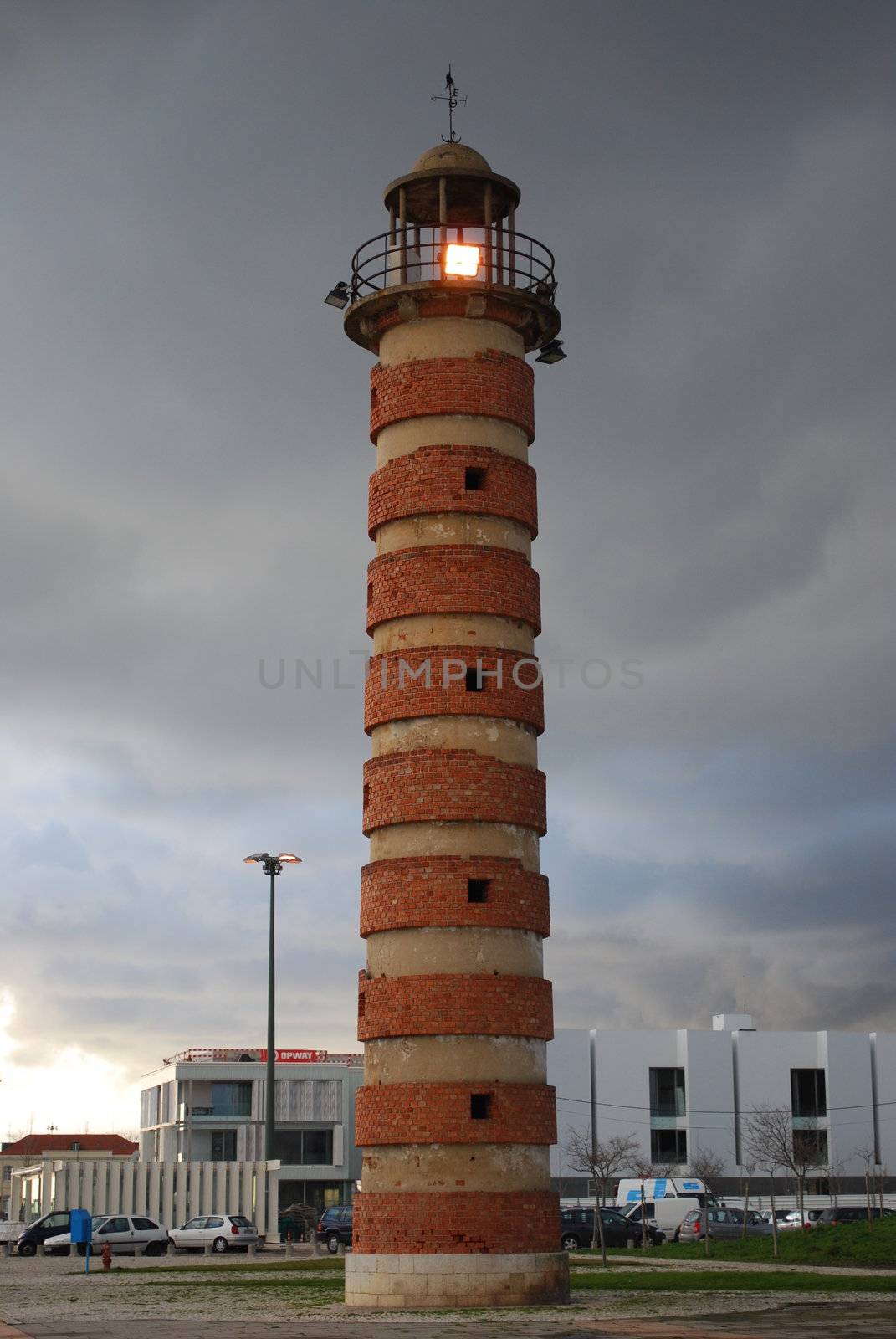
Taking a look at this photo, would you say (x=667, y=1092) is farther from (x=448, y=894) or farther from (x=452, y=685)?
(x=452, y=685)

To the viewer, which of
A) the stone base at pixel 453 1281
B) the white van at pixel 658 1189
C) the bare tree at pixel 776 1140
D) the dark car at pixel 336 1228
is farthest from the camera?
the bare tree at pixel 776 1140

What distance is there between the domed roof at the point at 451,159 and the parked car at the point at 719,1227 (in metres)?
42.1

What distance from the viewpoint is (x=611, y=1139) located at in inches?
3659

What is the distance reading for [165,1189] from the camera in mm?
67438

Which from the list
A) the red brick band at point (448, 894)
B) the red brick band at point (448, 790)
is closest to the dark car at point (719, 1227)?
the red brick band at point (448, 894)

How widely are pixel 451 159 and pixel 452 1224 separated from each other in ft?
79.4

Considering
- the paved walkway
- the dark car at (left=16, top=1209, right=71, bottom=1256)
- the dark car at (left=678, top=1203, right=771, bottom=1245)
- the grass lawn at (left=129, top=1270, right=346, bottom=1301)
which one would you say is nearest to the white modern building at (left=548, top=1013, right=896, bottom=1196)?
the dark car at (left=678, top=1203, right=771, bottom=1245)

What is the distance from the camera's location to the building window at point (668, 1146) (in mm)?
94812

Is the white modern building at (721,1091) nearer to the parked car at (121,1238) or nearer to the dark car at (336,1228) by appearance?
the dark car at (336,1228)

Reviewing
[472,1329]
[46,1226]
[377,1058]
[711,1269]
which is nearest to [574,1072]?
[46,1226]

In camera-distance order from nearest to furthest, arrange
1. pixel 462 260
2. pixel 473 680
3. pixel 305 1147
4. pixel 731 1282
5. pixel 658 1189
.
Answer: pixel 473 680 < pixel 462 260 < pixel 731 1282 < pixel 658 1189 < pixel 305 1147

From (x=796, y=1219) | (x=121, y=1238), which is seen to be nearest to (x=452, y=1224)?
(x=121, y=1238)

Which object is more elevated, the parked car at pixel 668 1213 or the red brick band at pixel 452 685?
the red brick band at pixel 452 685

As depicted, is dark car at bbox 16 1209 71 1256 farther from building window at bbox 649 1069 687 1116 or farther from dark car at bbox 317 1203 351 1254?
building window at bbox 649 1069 687 1116
